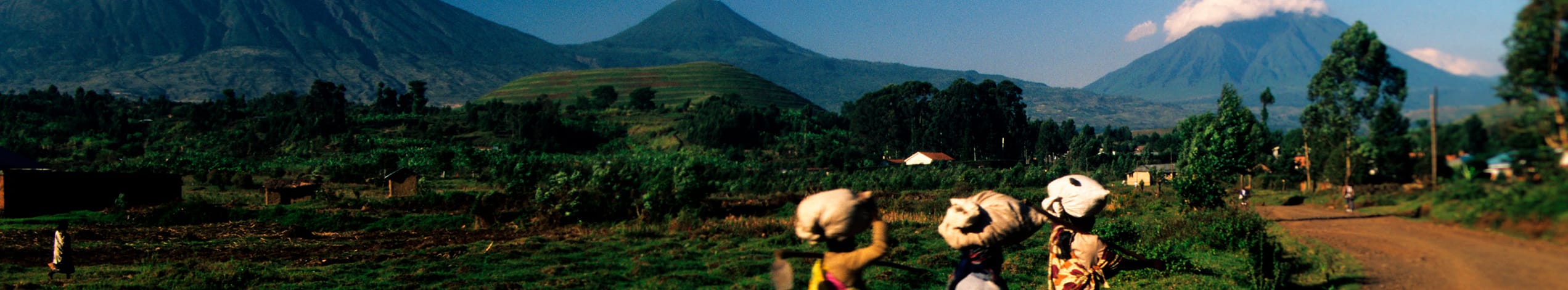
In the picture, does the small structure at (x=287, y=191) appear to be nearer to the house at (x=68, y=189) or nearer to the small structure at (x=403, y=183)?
the small structure at (x=403, y=183)

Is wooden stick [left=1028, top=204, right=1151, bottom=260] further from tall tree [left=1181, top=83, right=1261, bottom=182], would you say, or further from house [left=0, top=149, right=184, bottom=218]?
house [left=0, top=149, right=184, bottom=218]

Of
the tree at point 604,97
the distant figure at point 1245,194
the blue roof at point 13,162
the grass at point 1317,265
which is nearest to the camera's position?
the grass at point 1317,265

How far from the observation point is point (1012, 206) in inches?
148

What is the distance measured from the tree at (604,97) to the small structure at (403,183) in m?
59.4

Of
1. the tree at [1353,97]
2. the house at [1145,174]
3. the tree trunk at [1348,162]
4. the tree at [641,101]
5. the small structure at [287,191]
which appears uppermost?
the tree at [641,101]

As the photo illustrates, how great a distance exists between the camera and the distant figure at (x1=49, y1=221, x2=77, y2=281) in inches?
496

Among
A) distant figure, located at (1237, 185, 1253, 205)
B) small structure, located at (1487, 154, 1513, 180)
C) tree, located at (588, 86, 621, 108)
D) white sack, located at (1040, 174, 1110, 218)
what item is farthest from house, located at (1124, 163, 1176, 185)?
tree, located at (588, 86, 621, 108)

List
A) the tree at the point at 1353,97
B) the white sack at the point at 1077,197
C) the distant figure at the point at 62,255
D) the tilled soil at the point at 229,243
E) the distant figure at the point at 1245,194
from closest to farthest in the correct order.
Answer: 1. the tree at the point at 1353,97
2. the white sack at the point at 1077,197
3. the distant figure at the point at 1245,194
4. the distant figure at the point at 62,255
5. the tilled soil at the point at 229,243

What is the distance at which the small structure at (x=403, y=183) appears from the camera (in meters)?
35.3

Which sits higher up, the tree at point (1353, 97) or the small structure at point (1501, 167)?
the tree at point (1353, 97)

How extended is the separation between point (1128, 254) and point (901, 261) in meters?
10.6

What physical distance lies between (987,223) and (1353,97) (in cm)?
138

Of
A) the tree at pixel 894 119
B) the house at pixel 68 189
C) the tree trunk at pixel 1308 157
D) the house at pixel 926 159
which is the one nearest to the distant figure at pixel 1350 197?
the tree trunk at pixel 1308 157

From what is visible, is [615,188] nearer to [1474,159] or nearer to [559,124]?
[1474,159]
